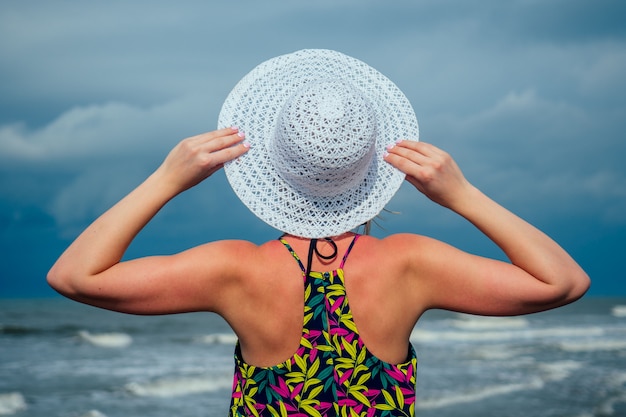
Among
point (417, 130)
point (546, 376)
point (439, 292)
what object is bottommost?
point (439, 292)

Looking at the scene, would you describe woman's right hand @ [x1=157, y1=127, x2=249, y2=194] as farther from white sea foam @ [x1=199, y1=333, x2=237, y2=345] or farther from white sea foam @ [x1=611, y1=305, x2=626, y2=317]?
white sea foam @ [x1=611, y1=305, x2=626, y2=317]

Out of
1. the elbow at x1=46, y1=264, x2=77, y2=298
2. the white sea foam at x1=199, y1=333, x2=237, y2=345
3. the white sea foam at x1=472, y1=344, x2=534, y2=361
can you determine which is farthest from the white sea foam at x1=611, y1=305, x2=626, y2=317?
the elbow at x1=46, y1=264, x2=77, y2=298

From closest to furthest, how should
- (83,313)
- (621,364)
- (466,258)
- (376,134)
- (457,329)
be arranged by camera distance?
(466,258), (376,134), (621,364), (457,329), (83,313)

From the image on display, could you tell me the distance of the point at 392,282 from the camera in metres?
2.11

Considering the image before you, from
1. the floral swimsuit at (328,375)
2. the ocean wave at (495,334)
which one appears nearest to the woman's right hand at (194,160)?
the floral swimsuit at (328,375)

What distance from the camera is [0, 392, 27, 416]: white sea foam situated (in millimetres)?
9562

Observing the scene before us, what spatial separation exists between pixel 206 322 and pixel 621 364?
11.6 meters

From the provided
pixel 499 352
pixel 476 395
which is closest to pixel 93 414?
pixel 476 395

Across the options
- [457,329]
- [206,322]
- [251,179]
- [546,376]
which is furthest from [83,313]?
[251,179]

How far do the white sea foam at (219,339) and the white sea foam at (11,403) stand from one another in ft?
21.5

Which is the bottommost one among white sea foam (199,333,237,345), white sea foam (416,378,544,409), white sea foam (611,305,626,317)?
white sea foam (416,378,544,409)

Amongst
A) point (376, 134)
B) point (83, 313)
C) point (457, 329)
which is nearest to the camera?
point (376, 134)

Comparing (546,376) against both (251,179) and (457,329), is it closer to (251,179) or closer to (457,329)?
(457,329)

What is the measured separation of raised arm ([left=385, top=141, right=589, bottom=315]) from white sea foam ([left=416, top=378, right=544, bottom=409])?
7.21m
